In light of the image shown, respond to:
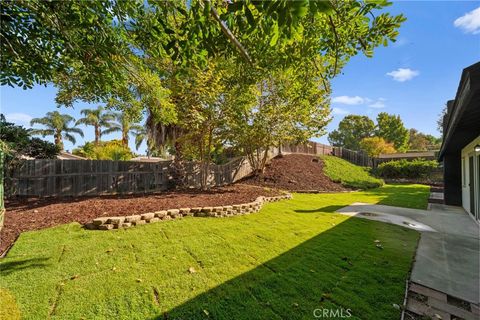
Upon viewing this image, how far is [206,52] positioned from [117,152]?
12.3 meters

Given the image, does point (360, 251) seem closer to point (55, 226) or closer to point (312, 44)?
point (312, 44)

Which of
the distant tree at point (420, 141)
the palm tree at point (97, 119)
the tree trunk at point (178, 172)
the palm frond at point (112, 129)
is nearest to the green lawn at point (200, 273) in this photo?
the tree trunk at point (178, 172)

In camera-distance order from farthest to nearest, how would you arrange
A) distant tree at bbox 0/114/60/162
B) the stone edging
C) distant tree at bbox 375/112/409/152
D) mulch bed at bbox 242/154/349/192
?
distant tree at bbox 375/112/409/152
mulch bed at bbox 242/154/349/192
distant tree at bbox 0/114/60/162
the stone edging

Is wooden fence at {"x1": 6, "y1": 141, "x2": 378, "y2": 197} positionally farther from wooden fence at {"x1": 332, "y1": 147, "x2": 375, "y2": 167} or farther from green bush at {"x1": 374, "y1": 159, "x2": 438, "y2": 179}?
wooden fence at {"x1": 332, "y1": 147, "x2": 375, "y2": 167}

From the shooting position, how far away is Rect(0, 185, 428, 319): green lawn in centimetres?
243

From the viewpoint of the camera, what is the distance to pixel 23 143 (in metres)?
8.07

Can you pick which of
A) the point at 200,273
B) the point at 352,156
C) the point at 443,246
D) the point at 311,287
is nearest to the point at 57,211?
the point at 200,273

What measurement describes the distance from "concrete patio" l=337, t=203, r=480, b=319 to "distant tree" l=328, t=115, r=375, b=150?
48.1 m

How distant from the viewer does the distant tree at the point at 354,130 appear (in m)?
52.1

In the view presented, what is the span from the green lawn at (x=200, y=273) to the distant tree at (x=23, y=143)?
17.5ft

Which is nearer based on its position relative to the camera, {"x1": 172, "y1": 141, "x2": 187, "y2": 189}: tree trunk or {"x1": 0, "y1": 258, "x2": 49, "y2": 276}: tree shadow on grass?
{"x1": 0, "y1": 258, "x2": 49, "y2": 276}: tree shadow on grass

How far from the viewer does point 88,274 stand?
2.96 meters

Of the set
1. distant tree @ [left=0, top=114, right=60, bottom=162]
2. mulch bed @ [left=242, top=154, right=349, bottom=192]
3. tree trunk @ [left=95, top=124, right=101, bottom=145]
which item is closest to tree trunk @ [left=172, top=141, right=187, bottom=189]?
mulch bed @ [left=242, top=154, right=349, bottom=192]

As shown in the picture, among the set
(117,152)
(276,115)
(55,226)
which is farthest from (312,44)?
(117,152)
